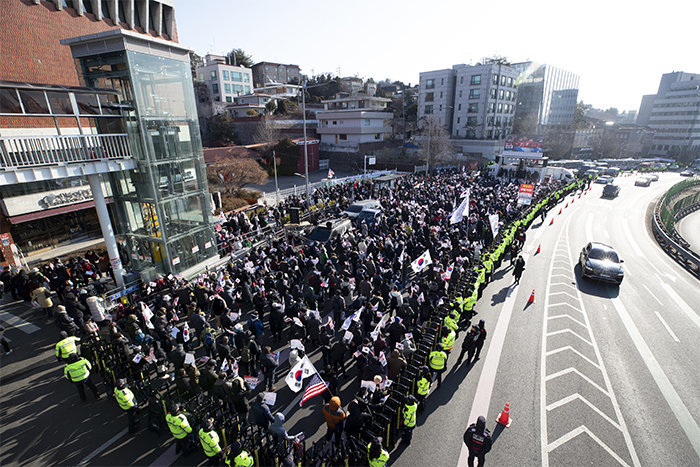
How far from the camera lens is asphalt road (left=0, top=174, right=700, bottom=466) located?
7379mm

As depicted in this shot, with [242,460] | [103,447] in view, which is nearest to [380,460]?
[242,460]

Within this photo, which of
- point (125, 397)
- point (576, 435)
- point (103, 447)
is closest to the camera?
point (125, 397)

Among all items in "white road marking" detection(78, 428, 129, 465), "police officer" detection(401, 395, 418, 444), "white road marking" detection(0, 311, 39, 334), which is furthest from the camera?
"white road marking" detection(0, 311, 39, 334)

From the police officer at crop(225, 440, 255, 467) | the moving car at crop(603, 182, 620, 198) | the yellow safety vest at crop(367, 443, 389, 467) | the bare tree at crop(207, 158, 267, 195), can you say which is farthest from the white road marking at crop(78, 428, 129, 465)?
the moving car at crop(603, 182, 620, 198)

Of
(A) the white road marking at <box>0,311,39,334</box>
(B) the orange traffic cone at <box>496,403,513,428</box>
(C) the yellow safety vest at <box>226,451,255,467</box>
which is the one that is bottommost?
(A) the white road marking at <box>0,311,39,334</box>

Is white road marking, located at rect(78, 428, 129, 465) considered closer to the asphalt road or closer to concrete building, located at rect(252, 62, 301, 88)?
the asphalt road

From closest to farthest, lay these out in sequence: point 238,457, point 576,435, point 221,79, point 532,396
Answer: point 238,457 → point 576,435 → point 532,396 → point 221,79

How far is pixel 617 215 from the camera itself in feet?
101

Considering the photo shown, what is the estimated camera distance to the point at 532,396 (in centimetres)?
897

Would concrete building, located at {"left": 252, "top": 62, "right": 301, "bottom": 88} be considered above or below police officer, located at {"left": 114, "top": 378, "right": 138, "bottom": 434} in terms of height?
above

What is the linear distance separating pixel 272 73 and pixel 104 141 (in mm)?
86524

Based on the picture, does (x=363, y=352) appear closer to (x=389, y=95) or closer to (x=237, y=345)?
(x=237, y=345)

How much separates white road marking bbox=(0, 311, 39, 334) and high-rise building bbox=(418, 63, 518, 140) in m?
66.8

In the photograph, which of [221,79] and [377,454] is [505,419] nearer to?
[377,454]
